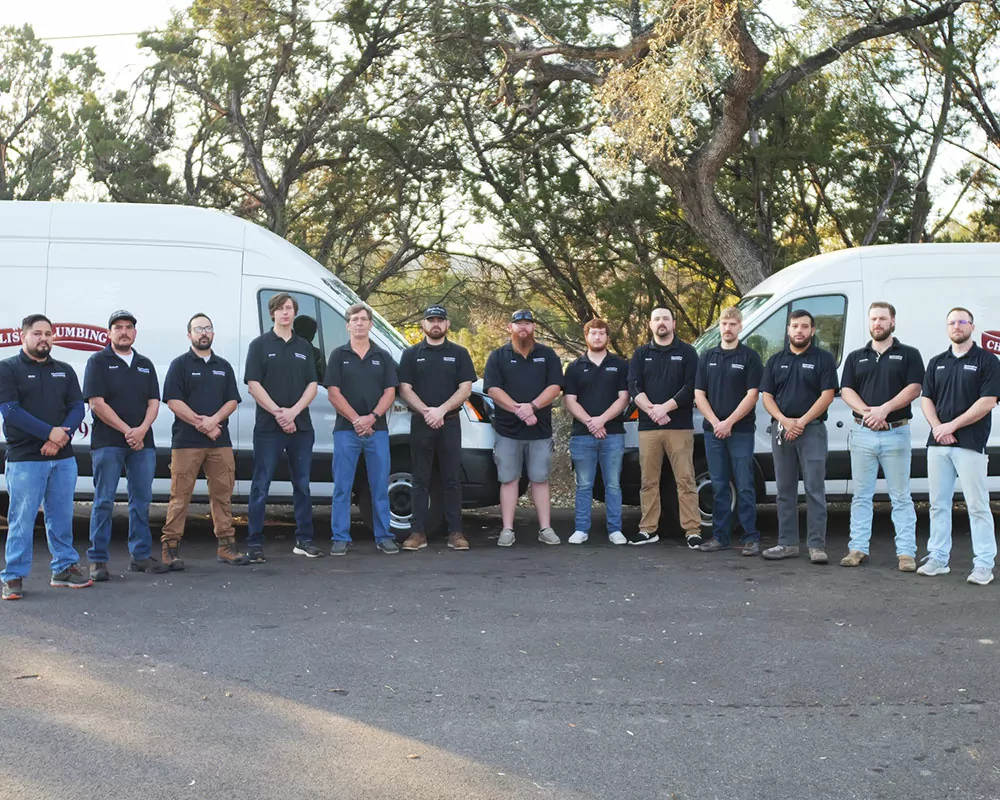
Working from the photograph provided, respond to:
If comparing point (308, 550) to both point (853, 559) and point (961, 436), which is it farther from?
point (961, 436)

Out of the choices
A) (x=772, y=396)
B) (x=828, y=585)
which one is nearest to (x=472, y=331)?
(x=772, y=396)

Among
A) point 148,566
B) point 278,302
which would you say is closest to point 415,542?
point 148,566

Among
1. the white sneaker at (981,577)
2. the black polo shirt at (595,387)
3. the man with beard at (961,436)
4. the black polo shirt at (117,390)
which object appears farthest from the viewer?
the black polo shirt at (595,387)

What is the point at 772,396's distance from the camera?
27.4 feet

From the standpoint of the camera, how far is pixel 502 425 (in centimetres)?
893

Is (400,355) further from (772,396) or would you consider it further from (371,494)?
(772,396)

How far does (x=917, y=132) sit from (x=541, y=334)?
536 centimetres

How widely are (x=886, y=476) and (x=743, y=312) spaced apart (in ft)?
7.07

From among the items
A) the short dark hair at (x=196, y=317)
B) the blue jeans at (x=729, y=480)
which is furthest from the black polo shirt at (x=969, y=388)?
the short dark hair at (x=196, y=317)

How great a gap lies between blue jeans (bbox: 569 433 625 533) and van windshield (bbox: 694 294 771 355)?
3.79 feet

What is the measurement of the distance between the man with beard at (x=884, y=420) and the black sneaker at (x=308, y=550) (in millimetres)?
3898

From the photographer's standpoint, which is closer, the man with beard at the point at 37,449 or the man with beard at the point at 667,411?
the man with beard at the point at 37,449

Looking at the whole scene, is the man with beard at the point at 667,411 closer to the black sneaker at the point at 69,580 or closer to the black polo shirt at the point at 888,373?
the black polo shirt at the point at 888,373

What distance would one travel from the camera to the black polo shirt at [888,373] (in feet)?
26.0
